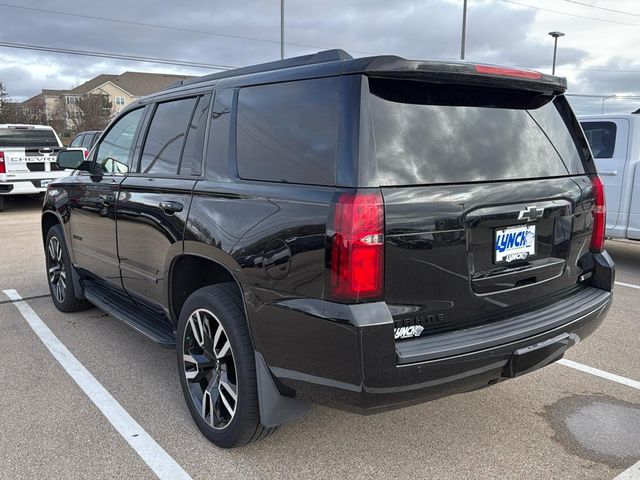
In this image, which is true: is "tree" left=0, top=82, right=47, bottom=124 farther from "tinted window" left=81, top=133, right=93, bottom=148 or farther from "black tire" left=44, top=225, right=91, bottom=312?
"black tire" left=44, top=225, right=91, bottom=312

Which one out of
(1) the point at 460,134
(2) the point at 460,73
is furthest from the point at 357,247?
(2) the point at 460,73

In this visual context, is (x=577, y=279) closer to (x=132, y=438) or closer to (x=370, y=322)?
(x=370, y=322)

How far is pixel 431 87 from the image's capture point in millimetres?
2566

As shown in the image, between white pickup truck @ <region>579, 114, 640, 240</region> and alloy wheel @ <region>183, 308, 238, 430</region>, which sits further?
white pickup truck @ <region>579, 114, 640, 240</region>

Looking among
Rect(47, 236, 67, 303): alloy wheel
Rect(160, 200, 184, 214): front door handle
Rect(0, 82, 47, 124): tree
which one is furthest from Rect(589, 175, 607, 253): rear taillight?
Rect(0, 82, 47, 124): tree

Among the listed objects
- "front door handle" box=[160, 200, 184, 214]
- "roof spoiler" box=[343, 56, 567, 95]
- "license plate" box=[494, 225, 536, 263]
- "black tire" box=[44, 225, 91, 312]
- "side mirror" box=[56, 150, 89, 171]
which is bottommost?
"black tire" box=[44, 225, 91, 312]

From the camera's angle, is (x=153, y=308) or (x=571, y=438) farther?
(x=153, y=308)

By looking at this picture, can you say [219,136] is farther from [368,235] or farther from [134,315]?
[134,315]

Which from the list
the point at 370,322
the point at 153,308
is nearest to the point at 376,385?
the point at 370,322

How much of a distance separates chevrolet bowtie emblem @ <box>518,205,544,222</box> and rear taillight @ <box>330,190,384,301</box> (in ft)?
2.71

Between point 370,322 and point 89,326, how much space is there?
351 centimetres

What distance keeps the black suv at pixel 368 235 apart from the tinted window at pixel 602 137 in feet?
14.7

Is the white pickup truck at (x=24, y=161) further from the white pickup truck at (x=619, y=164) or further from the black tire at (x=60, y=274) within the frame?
the white pickup truck at (x=619, y=164)

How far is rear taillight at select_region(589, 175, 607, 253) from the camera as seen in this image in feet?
10.5
